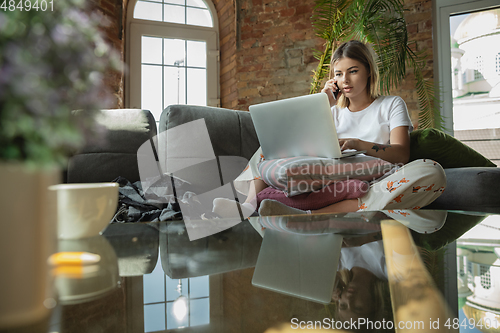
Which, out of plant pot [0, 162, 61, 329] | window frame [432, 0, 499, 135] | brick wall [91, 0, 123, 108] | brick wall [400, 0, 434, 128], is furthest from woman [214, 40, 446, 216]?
brick wall [91, 0, 123, 108]

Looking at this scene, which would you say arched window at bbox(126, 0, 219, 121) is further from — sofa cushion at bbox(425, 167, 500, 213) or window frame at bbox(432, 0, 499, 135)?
sofa cushion at bbox(425, 167, 500, 213)

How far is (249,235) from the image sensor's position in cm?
48

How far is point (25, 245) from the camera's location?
17cm

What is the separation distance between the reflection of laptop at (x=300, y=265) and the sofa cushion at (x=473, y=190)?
1022mm

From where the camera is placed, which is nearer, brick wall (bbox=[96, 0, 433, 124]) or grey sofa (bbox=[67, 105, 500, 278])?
grey sofa (bbox=[67, 105, 500, 278])

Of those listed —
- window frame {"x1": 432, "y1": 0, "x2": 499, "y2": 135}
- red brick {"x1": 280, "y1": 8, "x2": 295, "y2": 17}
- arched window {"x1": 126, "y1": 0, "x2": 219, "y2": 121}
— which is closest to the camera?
window frame {"x1": 432, "y1": 0, "x2": 499, "y2": 135}

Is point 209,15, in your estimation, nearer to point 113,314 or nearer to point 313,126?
point 313,126

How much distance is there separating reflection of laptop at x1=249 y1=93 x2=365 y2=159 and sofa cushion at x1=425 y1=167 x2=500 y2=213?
1.37ft

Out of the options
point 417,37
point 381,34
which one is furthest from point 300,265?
point 417,37

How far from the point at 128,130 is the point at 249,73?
74.3 inches

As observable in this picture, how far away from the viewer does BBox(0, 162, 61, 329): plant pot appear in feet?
0.52

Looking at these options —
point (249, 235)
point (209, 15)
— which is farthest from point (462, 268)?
point (209, 15)

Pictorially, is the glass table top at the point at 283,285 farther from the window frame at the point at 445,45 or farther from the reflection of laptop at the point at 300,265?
the window frame at the point at 445,45

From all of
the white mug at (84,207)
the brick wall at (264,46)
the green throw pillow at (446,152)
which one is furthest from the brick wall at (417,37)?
the white mug at (84,207)
